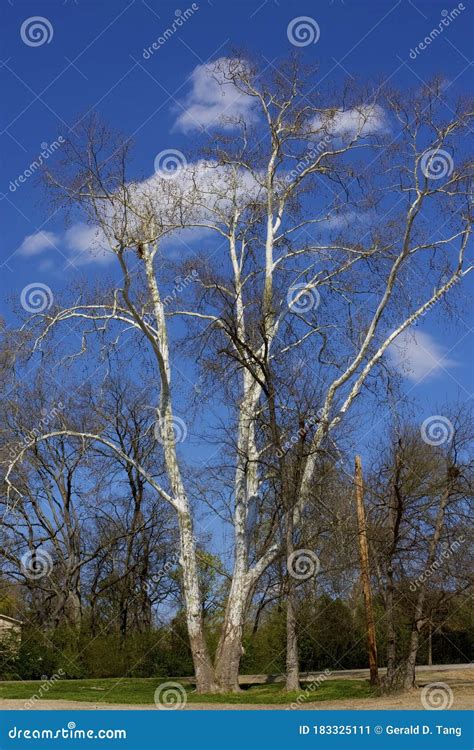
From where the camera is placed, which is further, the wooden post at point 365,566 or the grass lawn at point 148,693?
the wooden post at point 365,566

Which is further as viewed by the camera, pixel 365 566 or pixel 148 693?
pixel 148 693

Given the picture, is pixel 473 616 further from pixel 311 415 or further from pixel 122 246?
pixel 122 246

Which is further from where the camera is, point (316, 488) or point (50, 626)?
point (50, 626)

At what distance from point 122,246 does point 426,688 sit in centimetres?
1187

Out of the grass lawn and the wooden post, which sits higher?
the wooden post

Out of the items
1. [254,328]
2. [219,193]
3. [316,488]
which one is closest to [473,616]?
[316,488]

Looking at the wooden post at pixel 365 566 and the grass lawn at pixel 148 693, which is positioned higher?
the wooden post at pixel 365 566

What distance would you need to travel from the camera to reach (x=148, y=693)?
22.7 metres

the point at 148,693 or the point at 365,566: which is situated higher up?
the point at 365,566

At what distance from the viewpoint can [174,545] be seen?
1462 inches

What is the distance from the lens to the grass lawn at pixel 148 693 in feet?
66.1

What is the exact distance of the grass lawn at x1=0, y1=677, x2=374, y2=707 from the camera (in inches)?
793

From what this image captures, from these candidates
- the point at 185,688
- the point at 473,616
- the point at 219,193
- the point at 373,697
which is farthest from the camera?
the point at 473,616

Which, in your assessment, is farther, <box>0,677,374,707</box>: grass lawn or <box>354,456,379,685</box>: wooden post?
<box>354,456,379,685</box>: wooden post
